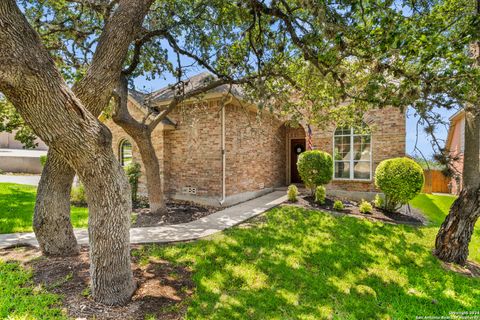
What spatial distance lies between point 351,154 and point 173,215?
30.1 ft

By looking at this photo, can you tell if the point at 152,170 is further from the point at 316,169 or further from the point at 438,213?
the point at 438,213

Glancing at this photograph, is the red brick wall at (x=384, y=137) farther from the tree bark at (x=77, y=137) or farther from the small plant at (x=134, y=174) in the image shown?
the tree bark at (x=77, y=137)

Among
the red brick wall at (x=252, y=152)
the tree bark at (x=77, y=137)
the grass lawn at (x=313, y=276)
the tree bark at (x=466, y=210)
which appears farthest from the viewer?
the red brick wall at (x=252, y=152)

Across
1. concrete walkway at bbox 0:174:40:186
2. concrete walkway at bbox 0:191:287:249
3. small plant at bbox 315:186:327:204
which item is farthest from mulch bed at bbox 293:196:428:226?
concrete walkway at bbox 0:174:40:186

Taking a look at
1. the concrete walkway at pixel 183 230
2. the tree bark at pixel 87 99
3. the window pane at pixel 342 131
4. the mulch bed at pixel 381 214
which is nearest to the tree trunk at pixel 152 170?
the concrete walkway at pixel 183 230

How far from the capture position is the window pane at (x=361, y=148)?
11.6 meters

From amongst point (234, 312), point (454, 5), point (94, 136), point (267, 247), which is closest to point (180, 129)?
point (267, 247)

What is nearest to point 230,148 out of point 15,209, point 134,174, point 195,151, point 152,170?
point 195,151

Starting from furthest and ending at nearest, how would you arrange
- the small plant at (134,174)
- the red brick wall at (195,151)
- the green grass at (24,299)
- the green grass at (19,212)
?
the small plant at (134,174) < the red brick wall at (195,151) < the green grass at (19,212) < the green grass at (24,299)

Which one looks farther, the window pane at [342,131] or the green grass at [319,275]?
the window pane at [342,131]

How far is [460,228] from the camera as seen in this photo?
16.3 ft

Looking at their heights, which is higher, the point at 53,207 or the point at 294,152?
the point at 294,152

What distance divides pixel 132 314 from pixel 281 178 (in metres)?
12.0

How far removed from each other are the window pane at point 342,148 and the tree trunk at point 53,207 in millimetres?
11495
